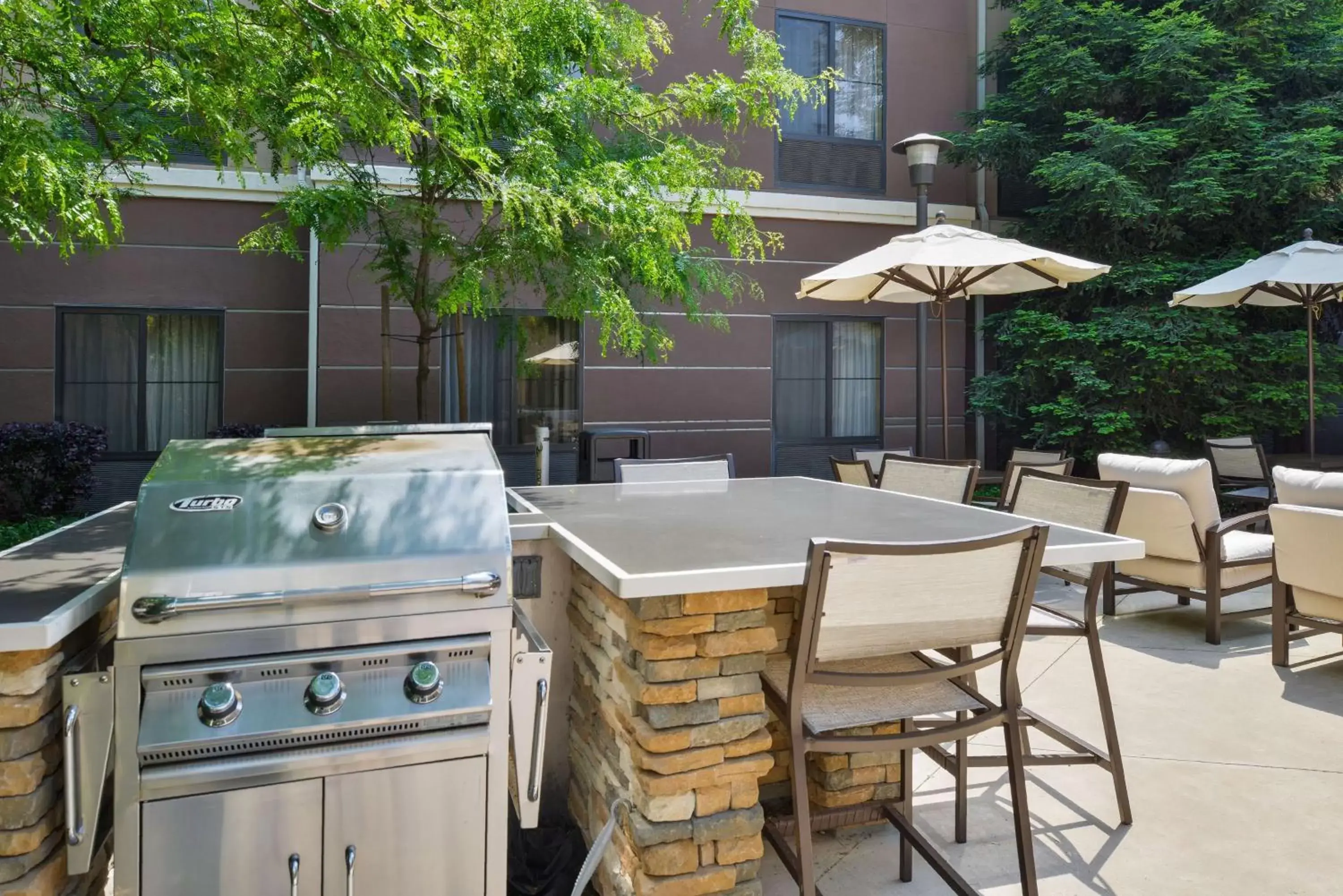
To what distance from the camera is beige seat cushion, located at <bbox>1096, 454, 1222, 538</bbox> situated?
15.9 ft

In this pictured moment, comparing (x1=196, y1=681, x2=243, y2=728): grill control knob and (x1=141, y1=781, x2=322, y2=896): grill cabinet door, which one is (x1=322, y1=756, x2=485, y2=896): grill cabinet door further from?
(x1=196, y1=681, x2=243, y2=728): grill control knob

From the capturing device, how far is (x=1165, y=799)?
2.96 meters

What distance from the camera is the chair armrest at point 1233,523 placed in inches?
188

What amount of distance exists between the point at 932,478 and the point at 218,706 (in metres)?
3.75

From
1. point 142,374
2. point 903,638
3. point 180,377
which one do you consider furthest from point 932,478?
point 142,374

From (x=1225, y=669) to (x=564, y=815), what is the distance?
358 cm

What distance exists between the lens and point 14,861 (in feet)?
5.46

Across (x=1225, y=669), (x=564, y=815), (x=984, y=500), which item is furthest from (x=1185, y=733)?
(x=984, y=500)

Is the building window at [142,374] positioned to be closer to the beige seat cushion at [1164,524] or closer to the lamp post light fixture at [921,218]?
the lamp post light fixture at [921,218]

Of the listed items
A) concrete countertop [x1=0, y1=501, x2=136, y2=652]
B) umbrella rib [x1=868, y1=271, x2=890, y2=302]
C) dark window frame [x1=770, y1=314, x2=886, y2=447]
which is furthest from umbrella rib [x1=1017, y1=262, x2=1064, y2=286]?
concrete countertop [x1=0, y1=501, x2=136, y2=652]

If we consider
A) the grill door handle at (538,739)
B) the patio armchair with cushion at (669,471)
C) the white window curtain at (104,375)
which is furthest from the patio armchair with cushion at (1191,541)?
the white window curtain at (104,375)

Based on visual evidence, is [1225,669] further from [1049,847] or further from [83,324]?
[83,324]

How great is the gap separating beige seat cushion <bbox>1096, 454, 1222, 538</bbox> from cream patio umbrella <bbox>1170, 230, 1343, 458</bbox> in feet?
9.12

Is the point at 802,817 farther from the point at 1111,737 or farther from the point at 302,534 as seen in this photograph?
the point at 1111,737
